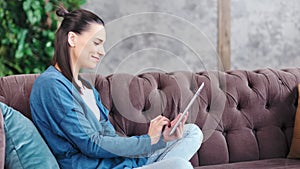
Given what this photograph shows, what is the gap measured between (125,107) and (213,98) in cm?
42

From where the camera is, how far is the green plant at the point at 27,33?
3316 millimetres

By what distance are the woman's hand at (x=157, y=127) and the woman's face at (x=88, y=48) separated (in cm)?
32

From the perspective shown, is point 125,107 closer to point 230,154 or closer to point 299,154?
point 230,154

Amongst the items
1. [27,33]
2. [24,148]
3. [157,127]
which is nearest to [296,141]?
[157,127]

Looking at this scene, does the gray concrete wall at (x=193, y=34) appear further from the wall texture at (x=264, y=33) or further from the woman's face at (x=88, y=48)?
the woman's face at (x=88, y=48)

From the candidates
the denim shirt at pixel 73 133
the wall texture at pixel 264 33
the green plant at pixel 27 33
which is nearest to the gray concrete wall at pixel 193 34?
the wall texture at pixel 264 33

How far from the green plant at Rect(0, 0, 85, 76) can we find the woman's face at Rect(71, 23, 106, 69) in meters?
1.41

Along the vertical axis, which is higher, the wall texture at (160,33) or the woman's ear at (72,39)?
the woman's ear at (72,39)

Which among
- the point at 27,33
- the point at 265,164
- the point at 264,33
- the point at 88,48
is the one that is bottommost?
the point at 265,164

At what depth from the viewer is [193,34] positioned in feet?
12.2

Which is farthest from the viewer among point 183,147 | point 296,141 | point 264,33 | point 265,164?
point 264,33

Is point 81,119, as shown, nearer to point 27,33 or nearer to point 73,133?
point 73,133

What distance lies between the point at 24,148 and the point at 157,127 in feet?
1.53

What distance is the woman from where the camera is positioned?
1.87 m
